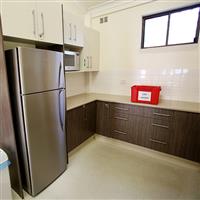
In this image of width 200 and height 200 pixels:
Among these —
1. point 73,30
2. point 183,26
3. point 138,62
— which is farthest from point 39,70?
point 183,26

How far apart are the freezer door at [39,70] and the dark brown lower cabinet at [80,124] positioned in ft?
2.22

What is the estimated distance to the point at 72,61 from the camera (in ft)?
7.99

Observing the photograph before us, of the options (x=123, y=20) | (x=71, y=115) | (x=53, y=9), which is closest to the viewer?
(x=53, y=9)

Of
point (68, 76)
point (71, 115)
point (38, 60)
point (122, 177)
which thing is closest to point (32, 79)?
point (38, 60)

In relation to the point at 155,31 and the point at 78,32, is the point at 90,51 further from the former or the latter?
the point at 155,31

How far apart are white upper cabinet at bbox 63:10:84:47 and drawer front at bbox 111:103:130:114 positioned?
1271mm

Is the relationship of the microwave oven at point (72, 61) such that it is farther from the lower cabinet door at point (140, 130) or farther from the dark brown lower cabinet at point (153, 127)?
the lower cabinet door at point (140, 130)

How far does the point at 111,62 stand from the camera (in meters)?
3.13

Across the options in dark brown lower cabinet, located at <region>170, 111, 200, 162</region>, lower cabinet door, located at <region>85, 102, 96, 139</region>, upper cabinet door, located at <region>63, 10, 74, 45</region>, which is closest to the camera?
dark brown lower cabinet, located at <region>170, 111, 200, 162</region>

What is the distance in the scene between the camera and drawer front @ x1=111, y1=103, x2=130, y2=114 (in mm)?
2540

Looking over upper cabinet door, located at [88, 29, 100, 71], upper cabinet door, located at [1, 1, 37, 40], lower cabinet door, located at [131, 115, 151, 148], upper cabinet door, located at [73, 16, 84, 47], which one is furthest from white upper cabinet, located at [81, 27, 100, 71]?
lower cabinet door, located at [131, 115, 151, 148]

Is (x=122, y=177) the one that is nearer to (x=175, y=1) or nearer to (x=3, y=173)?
(x=3, y=173)

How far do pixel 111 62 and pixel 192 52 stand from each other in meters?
1.51

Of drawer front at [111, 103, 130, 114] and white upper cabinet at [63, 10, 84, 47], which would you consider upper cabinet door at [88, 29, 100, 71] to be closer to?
white upper cabinet at [63, 10, 84, 47]
